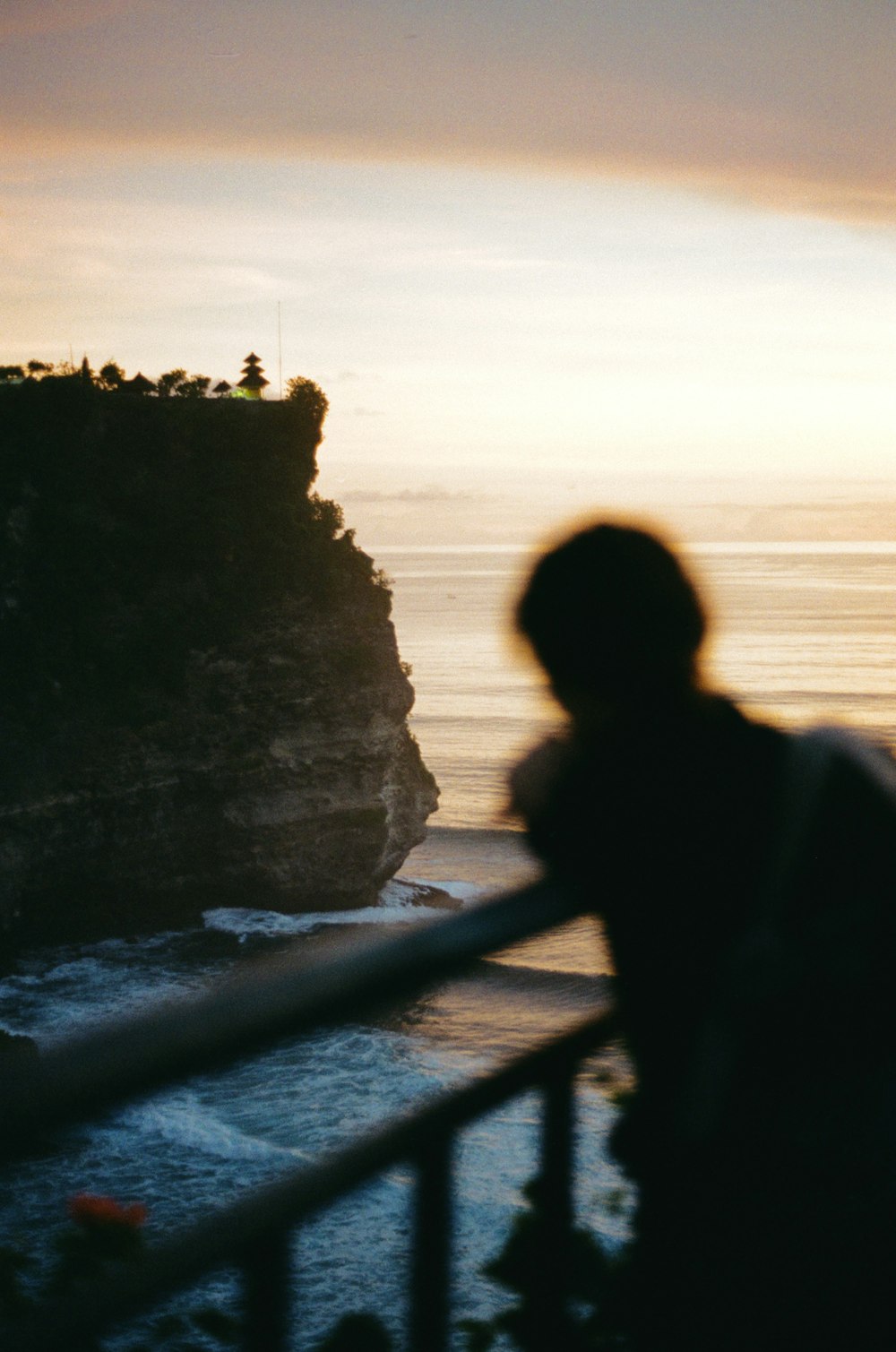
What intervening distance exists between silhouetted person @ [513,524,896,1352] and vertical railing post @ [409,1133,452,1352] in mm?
456

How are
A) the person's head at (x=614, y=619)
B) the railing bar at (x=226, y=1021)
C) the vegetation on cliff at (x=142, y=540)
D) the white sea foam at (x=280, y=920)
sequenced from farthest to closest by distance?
the white sea foam at (x=280, y=920)
the vegetation on cliff at (x=142, y=540)
the person's head at (x=614, y=619)
the railing bar at (x=226, y=1021)

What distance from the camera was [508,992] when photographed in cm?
3189

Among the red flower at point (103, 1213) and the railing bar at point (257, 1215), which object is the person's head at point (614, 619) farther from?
the red flower at point (103, 1213)

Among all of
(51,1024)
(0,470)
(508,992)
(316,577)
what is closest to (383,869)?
(508,992)

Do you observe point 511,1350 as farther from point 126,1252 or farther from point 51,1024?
point 51,1024

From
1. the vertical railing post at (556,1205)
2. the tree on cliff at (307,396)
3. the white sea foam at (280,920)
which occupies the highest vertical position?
the tree on cliff at (307,396)

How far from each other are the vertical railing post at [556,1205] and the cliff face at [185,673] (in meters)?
28.0

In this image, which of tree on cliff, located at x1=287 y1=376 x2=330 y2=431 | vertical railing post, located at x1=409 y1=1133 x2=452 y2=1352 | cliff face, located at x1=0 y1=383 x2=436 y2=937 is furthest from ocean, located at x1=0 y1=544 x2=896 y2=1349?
tree on cliff, located at x1=287 y1=376 x2=330 y2=431

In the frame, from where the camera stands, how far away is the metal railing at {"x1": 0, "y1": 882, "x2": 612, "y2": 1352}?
3.70 feet

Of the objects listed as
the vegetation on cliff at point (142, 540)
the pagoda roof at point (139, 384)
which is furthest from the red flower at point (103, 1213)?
the pagoda roof at point (139, 384)

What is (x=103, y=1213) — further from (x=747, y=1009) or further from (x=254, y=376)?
(x=254, y=376)

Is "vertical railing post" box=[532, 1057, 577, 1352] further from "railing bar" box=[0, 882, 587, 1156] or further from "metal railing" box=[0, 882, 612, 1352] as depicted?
"railing bar" box=[0, 882, 587, 1156]

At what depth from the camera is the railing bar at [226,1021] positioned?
3.65ft

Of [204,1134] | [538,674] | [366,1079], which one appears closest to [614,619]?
[538,674]
